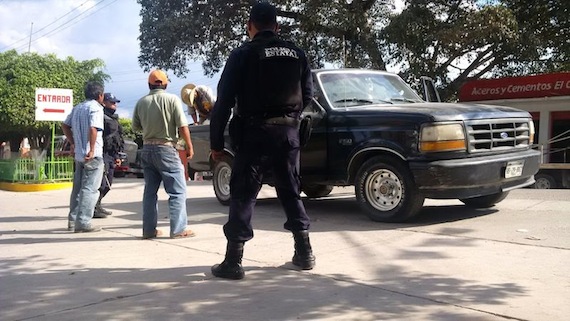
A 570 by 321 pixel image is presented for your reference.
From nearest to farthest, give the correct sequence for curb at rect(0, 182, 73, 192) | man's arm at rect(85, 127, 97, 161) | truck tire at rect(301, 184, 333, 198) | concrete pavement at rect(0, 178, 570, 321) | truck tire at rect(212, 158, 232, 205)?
concrete pavement at rect(0, 178, 570, 321)
man's arm at rect(85, 127, 97, 161)
truck tire at rect(212, 158, 232, 205)
truck tire at rect(301, 184, 333, 198)
curb at rect(0, 182, 73, 192)

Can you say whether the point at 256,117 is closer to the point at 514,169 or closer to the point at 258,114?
the point at 258,114

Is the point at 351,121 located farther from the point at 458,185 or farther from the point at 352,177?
the point at 458,185

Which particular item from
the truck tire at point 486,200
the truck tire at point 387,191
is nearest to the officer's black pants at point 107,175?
the truck tire at point 387,191

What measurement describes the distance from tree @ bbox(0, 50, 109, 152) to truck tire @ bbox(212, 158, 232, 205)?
12.9m

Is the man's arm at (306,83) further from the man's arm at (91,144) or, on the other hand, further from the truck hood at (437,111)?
the man's arm at (91,144)

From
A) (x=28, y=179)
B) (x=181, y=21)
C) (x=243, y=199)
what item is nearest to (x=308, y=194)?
(x=243, y=199)

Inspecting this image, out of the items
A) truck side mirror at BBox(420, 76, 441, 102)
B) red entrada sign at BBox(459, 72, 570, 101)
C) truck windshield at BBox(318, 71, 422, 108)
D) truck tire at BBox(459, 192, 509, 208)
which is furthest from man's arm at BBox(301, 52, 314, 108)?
red entrada sign at BBox(459, 72, 570, 101)

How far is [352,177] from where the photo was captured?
655 cm

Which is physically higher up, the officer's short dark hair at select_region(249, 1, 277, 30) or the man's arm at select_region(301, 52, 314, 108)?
the officer's short dark hair at select_region(249, 1, 277, 30)

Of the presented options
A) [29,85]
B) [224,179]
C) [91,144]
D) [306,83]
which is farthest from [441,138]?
[29,85]

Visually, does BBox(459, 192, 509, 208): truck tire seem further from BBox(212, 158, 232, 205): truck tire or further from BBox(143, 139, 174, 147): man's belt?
BBox(143, 139, 174, 147): man's belt

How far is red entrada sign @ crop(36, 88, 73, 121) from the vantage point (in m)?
13.4

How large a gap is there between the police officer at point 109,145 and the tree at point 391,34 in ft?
33.1

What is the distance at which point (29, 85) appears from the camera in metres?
19.6
